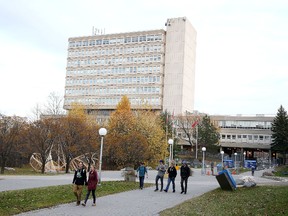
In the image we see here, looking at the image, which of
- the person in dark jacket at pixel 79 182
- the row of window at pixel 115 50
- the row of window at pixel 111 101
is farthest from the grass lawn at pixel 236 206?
the row of window at pixel 115 50

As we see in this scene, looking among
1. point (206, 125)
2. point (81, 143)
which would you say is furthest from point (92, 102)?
point (81, 143)

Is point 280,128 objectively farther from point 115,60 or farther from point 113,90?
point 115,60

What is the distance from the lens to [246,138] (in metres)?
89.9

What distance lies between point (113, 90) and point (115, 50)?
37.0ft

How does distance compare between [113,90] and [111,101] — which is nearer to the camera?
[111,101]

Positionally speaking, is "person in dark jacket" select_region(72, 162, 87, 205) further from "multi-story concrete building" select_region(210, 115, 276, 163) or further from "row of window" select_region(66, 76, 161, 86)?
"row of window" select_region(66, 76, 161, 86)

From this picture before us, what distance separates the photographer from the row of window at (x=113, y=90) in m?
92.8

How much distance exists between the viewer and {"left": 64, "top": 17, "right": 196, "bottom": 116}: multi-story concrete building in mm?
92188

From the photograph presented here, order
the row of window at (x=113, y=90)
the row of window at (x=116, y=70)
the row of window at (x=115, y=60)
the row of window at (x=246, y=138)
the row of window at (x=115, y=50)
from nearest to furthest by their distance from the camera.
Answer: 1. the row of window at (x=246, y=138)
2. the row of window at (x=113, y=90)
3. the row of window at (x=116, y=70)
4. the row of window at (x=115, y=60)
5. the row of window at (x=115, y=50)

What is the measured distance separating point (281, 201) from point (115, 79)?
84583 millimetres

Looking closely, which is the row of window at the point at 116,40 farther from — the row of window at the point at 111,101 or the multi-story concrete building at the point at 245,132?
the multi-story concrete building at the point at 245,132

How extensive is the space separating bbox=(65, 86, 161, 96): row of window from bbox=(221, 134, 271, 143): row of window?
20.8 meters

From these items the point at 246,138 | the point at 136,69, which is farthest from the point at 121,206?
the point at 136,69

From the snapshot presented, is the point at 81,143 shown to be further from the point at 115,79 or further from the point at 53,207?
the point at 115,79
